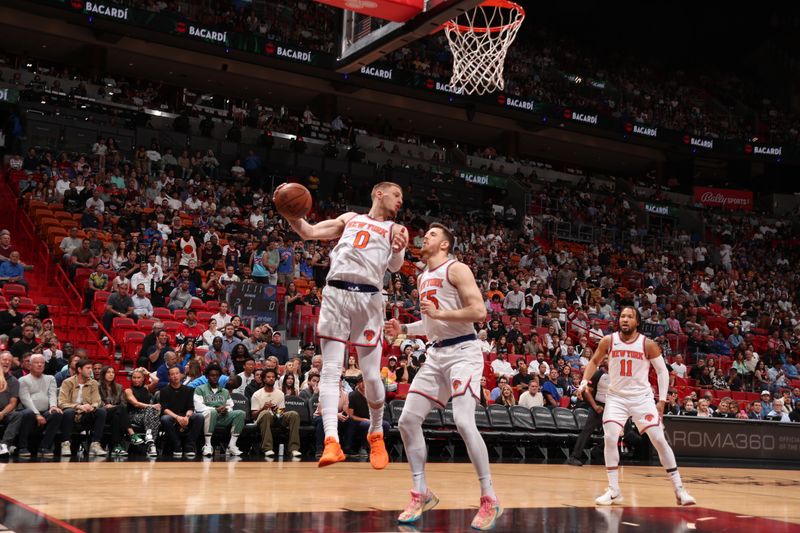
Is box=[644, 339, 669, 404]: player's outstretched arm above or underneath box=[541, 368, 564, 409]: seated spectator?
above

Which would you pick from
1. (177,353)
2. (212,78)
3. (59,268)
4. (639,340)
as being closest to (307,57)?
(212,78)

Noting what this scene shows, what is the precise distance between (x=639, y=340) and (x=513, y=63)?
25.7 meters

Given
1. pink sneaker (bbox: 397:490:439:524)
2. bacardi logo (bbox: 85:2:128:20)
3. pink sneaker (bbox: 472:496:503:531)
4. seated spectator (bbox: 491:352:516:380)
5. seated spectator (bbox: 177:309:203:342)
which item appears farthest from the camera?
bacardi logo (bbox: 85:2:128:20)

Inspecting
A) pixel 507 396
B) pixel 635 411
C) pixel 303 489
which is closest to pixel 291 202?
pixel 303 489

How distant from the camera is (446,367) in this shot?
6281 millimetres

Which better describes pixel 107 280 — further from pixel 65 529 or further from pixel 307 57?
pixel 307 57

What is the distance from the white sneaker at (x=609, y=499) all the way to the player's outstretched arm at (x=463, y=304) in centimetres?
287

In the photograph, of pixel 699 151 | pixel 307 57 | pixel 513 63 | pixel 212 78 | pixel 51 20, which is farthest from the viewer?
pixel 699 151

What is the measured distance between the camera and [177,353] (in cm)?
1263

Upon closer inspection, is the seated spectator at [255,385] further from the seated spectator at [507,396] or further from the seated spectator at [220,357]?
the seated spectator at [507,396]

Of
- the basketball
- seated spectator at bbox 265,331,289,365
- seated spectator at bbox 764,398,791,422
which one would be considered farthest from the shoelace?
seated spectator at bbox 764,398,791,422

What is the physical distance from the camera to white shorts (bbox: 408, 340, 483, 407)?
6.17 meters

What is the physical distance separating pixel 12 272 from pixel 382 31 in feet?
28.2

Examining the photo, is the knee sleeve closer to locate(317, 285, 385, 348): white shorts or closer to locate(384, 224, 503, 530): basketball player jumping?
locate(384, 224, 503, 530): basketball player jumping
